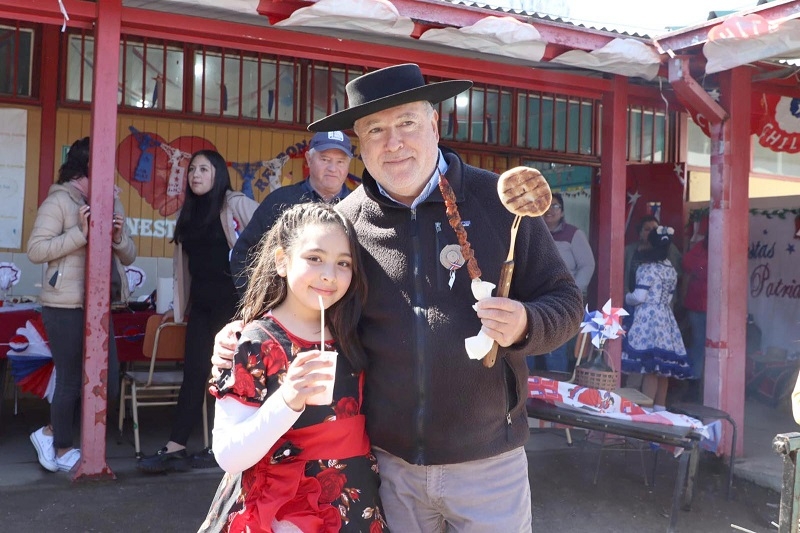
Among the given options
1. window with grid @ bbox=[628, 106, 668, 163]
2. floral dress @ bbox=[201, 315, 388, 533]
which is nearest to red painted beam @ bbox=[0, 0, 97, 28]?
floral dress @ bbox=[201, 315, 388, 533]

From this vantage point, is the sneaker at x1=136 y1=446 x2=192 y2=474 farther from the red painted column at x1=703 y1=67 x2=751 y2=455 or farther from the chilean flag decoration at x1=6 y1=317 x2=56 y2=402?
the red painted column at x1=703 y1=67 x2=751 y2=455

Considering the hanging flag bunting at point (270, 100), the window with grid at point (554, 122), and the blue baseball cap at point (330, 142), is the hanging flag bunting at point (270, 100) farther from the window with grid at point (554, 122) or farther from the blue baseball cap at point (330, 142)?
the blue baseball cap at point (330, 142)

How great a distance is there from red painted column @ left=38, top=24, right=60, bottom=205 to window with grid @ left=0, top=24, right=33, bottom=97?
149 mm

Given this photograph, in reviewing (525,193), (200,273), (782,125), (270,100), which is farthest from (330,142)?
(782,125)

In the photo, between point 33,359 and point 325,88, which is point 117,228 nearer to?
point 33,359

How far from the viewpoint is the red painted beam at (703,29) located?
16.4 feet

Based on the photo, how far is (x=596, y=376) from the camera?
5.32 metres

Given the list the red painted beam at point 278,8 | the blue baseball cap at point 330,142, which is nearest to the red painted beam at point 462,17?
the red painted beam at point 278,8

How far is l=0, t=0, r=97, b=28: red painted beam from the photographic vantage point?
15.3ft

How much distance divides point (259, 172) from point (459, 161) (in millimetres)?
5790

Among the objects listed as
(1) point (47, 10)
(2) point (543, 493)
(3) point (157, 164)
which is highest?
(1) point (47, 10)

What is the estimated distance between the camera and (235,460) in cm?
181

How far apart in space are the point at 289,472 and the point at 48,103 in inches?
238

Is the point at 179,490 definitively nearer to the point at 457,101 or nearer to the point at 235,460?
the point at 235,460
